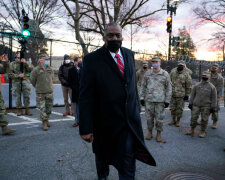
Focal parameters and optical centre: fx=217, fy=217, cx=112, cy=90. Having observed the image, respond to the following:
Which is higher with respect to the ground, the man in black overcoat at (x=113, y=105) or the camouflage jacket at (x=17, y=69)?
the camouflage jacket at (x=17, y=69)

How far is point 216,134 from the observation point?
20.4 feet

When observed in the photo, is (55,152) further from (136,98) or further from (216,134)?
(216,134)

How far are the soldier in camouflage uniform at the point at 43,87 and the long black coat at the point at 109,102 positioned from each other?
3.93 meters

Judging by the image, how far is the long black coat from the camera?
2457mm

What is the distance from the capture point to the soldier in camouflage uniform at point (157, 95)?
5.29m

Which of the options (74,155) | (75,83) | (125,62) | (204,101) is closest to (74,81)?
(75,83)

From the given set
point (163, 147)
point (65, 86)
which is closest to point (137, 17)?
point (65, 86)

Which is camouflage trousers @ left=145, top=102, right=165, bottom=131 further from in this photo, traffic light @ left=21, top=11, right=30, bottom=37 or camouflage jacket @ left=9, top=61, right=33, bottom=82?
traffic light @ left=21, top=11, right=30, bottom=37

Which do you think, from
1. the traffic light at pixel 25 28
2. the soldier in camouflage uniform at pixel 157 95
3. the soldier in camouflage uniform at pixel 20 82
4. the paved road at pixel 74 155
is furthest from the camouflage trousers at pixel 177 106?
the traffic light at pixel 25 28

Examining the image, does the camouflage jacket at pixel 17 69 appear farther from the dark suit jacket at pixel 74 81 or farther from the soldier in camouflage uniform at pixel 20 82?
the dark suit jacket at pixel 74 81

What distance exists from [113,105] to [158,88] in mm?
3071

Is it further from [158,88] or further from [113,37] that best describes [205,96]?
[113,37]

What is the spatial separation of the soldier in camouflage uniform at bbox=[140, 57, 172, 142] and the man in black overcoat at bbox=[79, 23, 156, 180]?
2809mm

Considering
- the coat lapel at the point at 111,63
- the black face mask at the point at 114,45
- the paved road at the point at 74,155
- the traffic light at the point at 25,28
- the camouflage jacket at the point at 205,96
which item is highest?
the traffic light at the point at 25,28
